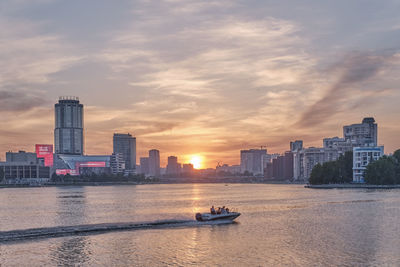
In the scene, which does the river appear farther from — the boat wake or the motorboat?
the motorboat

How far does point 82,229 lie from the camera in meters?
80.4

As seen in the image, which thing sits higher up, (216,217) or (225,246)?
(216,217)

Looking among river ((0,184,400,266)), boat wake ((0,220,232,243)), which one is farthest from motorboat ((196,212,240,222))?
river ((0,184,400,266))

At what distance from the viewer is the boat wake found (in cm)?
7338

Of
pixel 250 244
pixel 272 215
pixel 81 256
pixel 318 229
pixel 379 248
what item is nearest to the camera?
pixel 81 256

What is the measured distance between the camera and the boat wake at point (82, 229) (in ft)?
241

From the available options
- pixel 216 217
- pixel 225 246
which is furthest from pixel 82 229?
pixel 216 217

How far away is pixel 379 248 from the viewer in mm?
66250

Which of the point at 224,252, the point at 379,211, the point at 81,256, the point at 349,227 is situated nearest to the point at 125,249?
the point at 81,256

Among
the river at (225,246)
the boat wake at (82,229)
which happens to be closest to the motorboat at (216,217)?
the boat wake at (82,229)

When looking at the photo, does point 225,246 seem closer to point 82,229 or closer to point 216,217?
point 216,217

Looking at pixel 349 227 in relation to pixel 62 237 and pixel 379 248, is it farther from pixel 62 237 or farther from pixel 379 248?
pixel 62 237

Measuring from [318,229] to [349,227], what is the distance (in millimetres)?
6651

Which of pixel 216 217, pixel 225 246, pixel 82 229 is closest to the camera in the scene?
pixel 225 246
